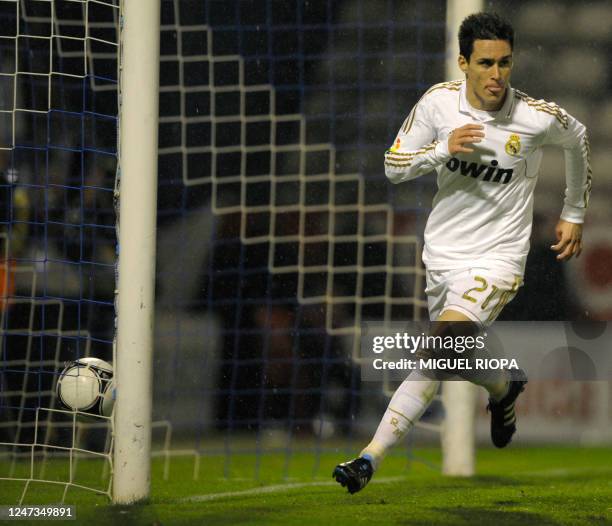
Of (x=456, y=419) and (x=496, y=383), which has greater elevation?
(x=496, y=383)

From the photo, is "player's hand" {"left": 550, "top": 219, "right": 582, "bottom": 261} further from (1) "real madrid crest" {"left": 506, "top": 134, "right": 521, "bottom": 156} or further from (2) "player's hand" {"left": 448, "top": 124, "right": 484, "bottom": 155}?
(2) "player's hand" {"left": 448, "top": 124, "right": 484, "bottom": 155}

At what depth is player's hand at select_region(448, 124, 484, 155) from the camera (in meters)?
5.00

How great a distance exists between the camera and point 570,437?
970 centimetres

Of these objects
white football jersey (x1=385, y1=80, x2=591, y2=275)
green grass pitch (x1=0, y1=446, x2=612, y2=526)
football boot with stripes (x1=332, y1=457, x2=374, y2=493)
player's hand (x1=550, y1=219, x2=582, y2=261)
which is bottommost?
green grass pitch (x1=0, y1=446, x2=612, y2=526)

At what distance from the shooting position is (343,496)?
21.5 feet

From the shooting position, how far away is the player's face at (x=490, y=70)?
5.25 metres

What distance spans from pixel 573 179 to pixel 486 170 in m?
0.53

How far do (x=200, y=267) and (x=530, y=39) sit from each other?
13.6ft

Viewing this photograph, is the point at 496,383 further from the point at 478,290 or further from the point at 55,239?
the point at 55,239

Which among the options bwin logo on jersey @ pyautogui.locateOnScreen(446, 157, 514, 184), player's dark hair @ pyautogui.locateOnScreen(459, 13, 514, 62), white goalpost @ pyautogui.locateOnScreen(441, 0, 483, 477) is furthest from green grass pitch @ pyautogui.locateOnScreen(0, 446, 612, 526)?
player's dark hair @ pyautogui.locateOnScreen(459, 13, 514, 62)

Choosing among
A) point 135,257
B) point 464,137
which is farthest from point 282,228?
point 464,137

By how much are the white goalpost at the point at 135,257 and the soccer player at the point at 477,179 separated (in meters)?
1.34

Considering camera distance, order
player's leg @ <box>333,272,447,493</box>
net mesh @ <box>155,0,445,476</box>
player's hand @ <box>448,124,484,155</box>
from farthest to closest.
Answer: net mesh @ <box>155,0,445,476</box> < player's leg @ <box>333,272,447,493</box> < player's hand @ <box>448,124,484,155</box>

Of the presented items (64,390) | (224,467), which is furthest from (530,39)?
(64,390)
